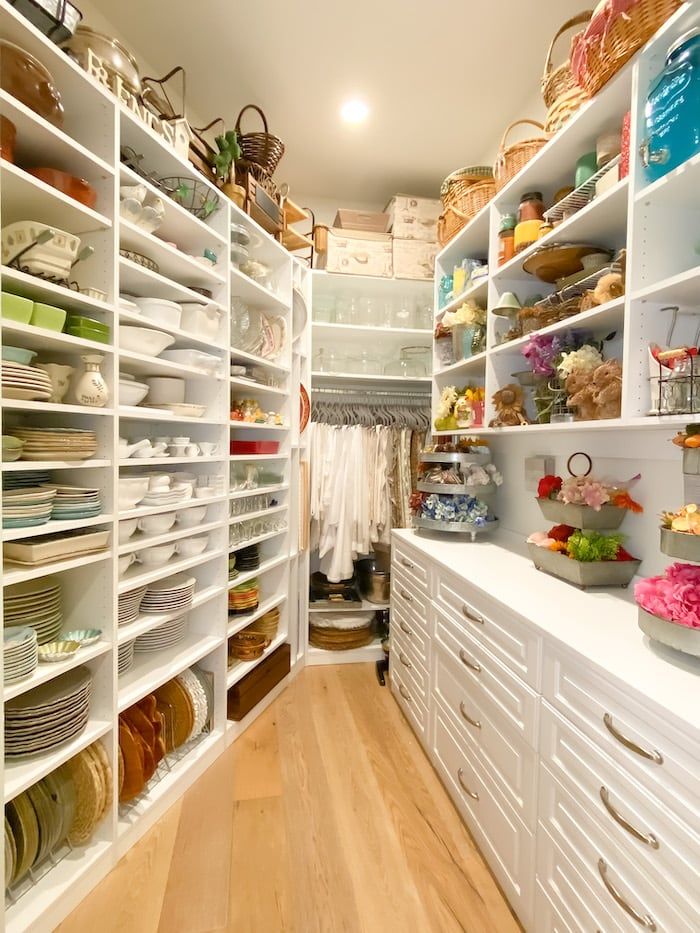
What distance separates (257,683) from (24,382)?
1725 mm

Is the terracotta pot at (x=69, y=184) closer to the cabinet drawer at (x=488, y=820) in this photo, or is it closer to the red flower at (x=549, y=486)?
the red flower at (x=549, y=486)

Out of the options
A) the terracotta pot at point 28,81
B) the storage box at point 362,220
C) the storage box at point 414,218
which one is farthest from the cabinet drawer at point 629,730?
the storage box at point 362,220

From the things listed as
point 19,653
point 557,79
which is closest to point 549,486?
point 557,79

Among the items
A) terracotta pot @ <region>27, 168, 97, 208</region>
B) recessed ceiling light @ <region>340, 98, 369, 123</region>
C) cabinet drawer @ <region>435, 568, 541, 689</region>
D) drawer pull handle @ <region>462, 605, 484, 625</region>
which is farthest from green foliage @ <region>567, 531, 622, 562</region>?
recessed ceiling light @ <region>340, 98, 369, 123</region>

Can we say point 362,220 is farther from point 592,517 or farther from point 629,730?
point 629,730

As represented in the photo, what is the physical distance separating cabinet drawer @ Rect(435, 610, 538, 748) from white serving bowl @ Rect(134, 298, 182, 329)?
152cm

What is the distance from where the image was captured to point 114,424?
54.7 inches

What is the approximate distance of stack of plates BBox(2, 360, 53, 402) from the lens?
111cm

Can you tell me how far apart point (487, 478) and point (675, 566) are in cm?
123

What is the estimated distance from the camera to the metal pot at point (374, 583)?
9.65 ft

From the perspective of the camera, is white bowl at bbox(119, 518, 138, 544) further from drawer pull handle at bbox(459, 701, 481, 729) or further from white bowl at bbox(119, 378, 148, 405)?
drawer pull handle at bbox(459, 701, 481, 729)

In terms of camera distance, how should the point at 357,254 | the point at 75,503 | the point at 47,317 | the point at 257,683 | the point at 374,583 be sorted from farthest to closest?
the point at 374,583, the point at 357,254, the point at 257,683, the point at 75,503, the point at 47,317

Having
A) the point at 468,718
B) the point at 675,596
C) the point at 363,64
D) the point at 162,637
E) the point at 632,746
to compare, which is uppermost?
the point at 363,64

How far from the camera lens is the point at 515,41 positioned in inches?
74.4
